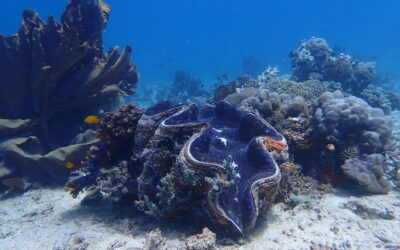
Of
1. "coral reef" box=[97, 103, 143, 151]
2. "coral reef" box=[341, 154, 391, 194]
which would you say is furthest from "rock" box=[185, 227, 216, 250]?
"coral reef" box=[341, 154, 391, 194]

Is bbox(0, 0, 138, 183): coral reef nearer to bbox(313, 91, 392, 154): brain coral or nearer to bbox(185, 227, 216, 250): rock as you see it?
bbox(185, 227, 216, 250): rock

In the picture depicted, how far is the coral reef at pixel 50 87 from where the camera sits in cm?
536

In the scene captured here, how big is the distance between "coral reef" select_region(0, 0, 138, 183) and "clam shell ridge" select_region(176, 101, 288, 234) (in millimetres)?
2856

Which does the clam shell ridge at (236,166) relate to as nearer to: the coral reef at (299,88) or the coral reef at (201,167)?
the coral reef at (201,167)

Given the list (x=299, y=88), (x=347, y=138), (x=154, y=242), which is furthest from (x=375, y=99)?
(x=154, y=242)

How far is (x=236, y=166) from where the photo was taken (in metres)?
3.33

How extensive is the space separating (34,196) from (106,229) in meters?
2.32

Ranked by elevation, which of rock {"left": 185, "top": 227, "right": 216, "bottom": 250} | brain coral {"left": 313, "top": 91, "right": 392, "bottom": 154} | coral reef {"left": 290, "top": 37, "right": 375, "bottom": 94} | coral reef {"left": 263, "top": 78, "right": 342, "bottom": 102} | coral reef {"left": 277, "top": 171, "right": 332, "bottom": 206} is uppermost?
coral reef {"left": 290, "top": 37, "right": 375, "bottom": 94}

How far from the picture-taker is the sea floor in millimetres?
3123

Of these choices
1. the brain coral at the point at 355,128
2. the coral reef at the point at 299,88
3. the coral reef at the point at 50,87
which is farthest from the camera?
the coral reef at the point at 299,88

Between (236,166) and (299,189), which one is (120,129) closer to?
(236,166)

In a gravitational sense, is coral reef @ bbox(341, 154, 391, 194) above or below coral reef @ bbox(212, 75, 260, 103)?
below

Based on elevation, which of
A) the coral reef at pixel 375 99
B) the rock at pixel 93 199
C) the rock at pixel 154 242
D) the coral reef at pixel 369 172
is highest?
the coral reef at pixel 375 99

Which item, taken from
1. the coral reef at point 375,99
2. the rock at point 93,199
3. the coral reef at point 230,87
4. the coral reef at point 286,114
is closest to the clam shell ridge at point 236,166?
the coral reef at point 286,114
